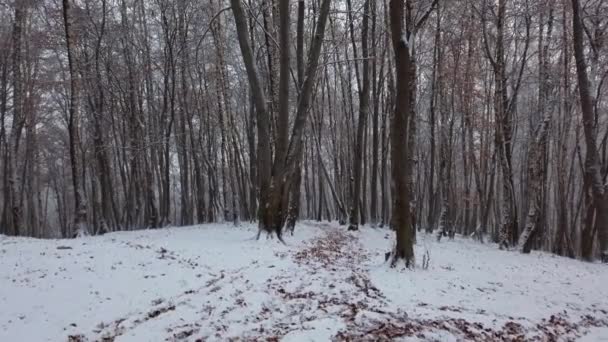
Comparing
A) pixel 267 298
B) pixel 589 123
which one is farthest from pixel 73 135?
pixel 589 123

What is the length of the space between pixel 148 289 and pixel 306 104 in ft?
22.6

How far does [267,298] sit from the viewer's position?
18.7ft

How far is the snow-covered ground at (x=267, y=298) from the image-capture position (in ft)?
14.5

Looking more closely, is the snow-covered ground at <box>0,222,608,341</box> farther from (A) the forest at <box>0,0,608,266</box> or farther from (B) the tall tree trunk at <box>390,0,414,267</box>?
(A) the forest at <box>0,0,608,266</box>

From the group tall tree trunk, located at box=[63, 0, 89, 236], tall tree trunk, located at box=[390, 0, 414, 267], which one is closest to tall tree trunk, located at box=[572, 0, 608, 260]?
tall tree trunk, located at box=[390, 0, 414, 267]

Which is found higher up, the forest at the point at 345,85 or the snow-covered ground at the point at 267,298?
the forest at the point at 345,85

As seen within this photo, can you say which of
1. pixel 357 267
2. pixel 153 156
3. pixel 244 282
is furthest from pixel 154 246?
pixel 153 156

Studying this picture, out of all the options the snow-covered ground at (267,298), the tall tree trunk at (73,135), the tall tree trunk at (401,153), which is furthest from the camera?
the tall tree trunk at (73,135)

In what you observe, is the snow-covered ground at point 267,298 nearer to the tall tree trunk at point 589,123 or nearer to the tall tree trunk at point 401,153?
the tall tree trunk at point 401,153

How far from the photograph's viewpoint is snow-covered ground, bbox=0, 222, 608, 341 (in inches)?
175

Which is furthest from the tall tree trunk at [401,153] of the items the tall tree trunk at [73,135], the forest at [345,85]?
the tall tree trunk at [73,135]

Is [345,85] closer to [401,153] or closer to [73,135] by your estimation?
[73,135]

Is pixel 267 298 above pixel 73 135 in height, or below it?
below

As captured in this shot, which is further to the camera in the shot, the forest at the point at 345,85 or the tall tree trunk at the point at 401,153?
the forest at the point at 345,85
